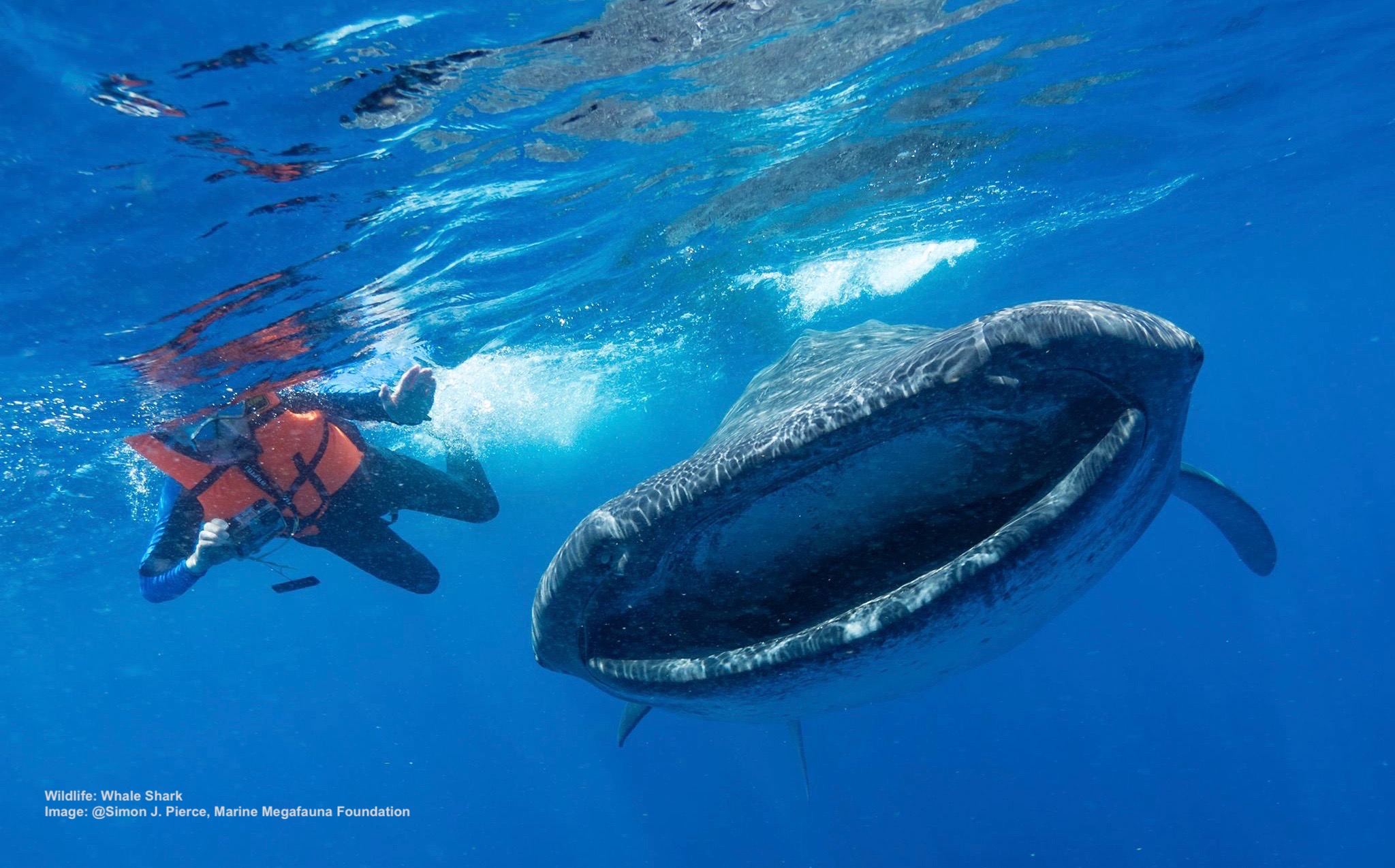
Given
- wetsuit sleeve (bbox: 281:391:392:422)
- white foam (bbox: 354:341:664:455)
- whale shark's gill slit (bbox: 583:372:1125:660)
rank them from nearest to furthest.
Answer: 1. whale shark's gill slit (bbox: 583:372:1125:660)
2. wetsuit sleeve (bbox: 281:391:392:422)
3. white foam (bbox: 354:341:664:455)

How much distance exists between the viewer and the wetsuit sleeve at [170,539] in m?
7.17

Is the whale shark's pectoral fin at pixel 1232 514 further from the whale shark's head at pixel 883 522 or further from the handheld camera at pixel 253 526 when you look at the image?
the handheld camera at pixel 253 526

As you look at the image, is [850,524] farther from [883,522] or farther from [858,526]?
[883,522]

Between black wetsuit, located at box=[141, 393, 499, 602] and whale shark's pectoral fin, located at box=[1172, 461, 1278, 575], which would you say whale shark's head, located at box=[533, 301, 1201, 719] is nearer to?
whale shark's pectoral fin, located at box=[1172, 461, 1278, 575]

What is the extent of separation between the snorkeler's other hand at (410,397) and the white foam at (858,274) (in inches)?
414

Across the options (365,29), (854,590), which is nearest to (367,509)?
(365,29)

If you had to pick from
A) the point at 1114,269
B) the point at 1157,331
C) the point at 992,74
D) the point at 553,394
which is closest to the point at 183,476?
the point at 1157,331

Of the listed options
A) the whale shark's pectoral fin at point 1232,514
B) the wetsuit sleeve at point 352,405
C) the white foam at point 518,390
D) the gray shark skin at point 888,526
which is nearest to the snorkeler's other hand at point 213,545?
the wetsuit sleeve at point 352,405

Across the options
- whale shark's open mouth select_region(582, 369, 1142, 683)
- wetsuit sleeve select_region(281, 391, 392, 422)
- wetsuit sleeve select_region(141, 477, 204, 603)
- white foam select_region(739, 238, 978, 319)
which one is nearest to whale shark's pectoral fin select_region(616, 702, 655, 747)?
whale shark's open mouth select_region(582, 369, 1142, 683)

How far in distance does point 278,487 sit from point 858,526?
259 inches

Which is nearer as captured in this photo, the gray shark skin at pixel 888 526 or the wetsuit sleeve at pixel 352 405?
the gray shark skin at pixel 888 526

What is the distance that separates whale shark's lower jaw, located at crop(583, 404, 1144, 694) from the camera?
7.92ft

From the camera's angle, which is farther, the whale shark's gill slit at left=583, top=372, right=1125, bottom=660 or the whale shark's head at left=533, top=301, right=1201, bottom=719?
the whale shark's gill slit at left=583, top=372, right=1125, bottom=660

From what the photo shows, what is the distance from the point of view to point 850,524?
3191mm
